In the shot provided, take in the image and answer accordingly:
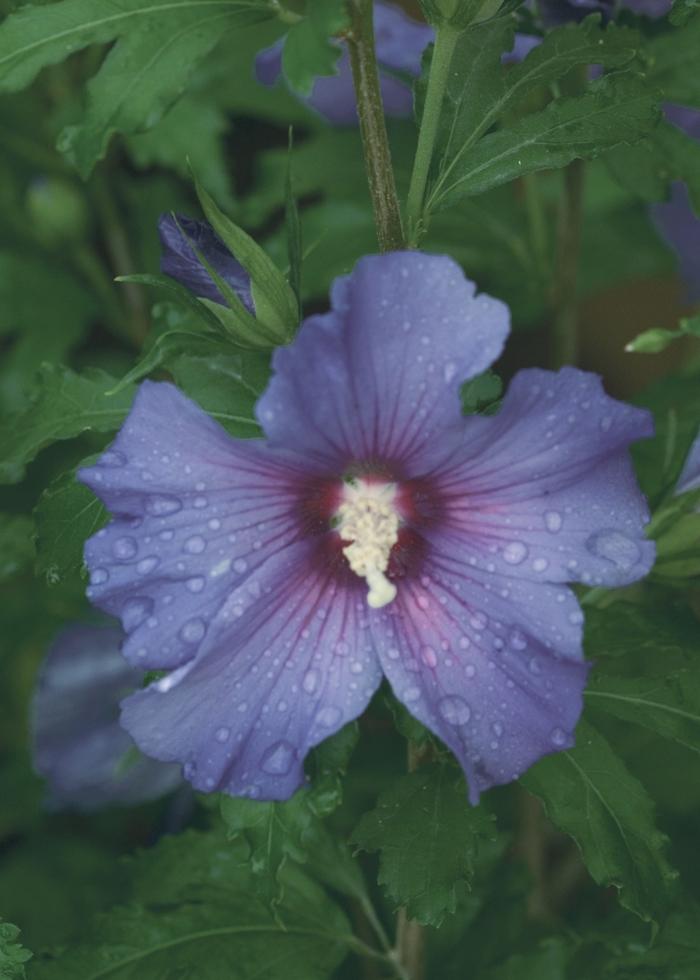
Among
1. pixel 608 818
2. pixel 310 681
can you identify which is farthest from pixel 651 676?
pixel 310 681

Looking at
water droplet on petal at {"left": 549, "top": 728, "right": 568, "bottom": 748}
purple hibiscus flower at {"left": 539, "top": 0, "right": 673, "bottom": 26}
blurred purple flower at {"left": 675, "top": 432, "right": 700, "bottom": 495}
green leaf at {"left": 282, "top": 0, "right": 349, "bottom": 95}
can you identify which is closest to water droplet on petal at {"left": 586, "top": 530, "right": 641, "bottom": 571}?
water droplet on petal at {"left": 549, "top": 728, "right": 568, "bottom": 748}

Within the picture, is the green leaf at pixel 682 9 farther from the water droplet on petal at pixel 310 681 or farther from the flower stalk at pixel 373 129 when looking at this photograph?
the water droplet on petal at pixel 310 681

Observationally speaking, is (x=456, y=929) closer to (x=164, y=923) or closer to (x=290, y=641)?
(x=164, y=923)

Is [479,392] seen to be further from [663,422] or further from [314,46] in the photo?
[663,422]

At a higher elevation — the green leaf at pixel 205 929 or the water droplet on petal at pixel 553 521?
the water droplet on petal at pixel 553 521

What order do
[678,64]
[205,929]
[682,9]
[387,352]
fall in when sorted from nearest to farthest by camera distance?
[387,352] → [682,9] → [205,929] → [678,64]

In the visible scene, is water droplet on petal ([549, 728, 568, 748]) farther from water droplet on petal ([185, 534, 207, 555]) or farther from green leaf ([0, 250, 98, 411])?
green leaf ([0, 250, 98, 411])

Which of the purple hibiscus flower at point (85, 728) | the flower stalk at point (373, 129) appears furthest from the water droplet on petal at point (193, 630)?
the purple hibiscus flower at point (85, 728)
